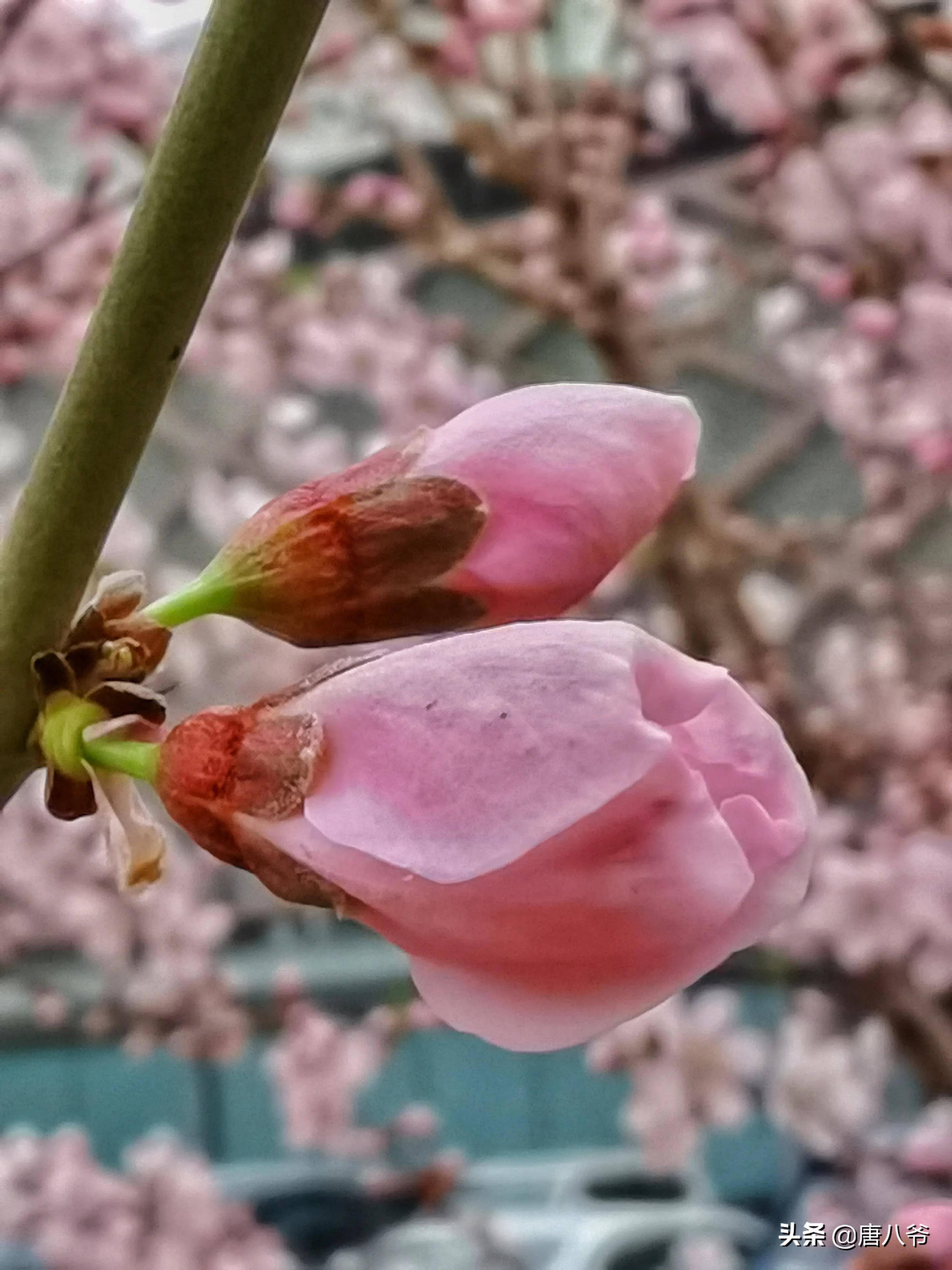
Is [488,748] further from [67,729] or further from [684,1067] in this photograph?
[684,1067]

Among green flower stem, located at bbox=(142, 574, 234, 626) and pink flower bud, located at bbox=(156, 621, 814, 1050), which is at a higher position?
green flower stem, located at bbox=(142, 574, 234, 626)

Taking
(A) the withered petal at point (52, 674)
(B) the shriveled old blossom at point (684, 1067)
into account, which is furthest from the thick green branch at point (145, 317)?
(B) the shriveled old blossom at point (684, 1067)

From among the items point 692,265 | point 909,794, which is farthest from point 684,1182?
point 692,265

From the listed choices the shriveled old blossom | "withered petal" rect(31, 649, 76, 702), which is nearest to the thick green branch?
"withered petal" rect(31, 649, 76, 702)

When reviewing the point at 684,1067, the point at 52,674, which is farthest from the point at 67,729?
the point at 684,1067

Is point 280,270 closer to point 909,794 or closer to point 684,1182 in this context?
point 909,794

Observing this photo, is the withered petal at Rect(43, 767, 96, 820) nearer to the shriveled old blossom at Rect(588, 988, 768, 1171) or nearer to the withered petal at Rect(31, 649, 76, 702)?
the withered petal at Rect(31, 649, 76, 702)

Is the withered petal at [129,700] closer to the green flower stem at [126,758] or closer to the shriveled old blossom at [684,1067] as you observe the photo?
the green flower stem at [126,758]
